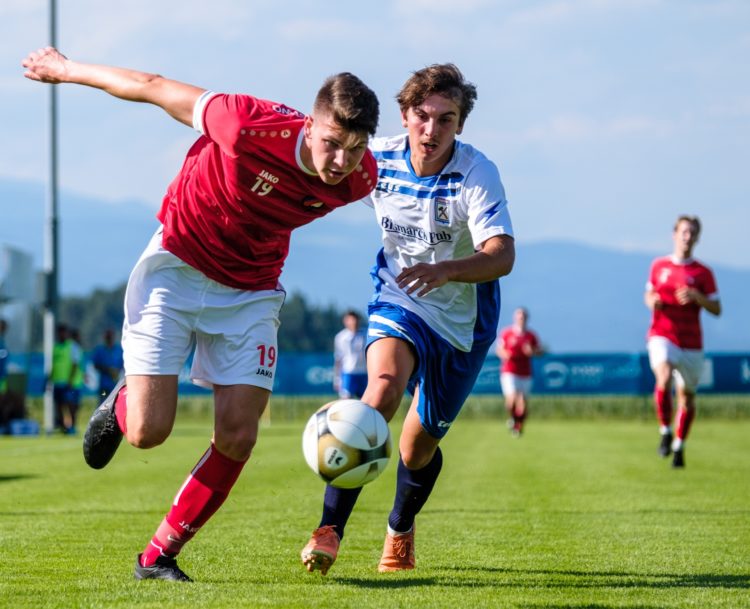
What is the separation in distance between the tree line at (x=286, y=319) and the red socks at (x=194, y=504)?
67.5 m

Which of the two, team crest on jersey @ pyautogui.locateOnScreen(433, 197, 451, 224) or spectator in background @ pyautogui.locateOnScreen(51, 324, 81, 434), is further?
spectator in background @ pyautogui.locateOnScreen(51, 324, 81, 434)

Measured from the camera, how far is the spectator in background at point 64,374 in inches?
955

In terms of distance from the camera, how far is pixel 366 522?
26.8 feet

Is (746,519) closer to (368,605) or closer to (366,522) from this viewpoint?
(366,522)

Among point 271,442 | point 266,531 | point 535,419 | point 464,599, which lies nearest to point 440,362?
point 464,599

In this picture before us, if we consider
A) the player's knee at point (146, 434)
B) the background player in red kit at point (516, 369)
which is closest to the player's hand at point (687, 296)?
the player's knee at point (146, 434)

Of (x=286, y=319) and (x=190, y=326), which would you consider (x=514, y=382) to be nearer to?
(x=190, y=326)

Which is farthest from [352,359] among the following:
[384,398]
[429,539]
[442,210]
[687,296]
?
[384,398]

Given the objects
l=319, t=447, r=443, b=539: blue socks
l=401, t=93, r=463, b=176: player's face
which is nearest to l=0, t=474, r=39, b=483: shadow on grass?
l=319, t=447, r=443, b=539: blue socks

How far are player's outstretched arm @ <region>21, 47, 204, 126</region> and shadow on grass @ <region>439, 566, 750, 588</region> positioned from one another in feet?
7.99

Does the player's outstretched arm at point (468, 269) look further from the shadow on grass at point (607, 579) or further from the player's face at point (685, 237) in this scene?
the player's face at point (685, 237)

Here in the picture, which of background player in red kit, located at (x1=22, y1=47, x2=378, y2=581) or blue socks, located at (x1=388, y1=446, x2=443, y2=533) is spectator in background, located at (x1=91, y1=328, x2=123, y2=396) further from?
background player in red kit, located at (x1=22, y1=47, x2=378, y2=581)

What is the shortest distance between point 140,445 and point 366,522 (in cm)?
305

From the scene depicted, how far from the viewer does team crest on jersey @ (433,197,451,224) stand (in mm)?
5883
